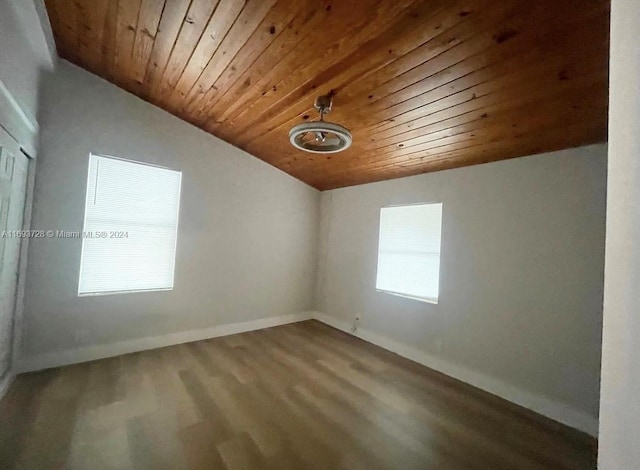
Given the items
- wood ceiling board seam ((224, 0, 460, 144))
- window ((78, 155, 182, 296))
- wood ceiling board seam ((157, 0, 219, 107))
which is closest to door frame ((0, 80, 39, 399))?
window ((78, 155, 182, 296))

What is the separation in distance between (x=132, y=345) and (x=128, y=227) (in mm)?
1351

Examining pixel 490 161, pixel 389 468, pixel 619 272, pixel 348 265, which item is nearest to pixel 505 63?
pixel 490 161

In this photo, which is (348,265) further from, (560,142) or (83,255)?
(83,255)

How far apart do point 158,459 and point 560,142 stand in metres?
3.70

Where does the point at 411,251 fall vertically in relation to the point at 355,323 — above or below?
above

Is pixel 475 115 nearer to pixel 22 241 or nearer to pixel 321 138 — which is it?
pixel 321 138

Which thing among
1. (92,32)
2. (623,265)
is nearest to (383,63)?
(623,265)

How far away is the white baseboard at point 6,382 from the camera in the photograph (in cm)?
223

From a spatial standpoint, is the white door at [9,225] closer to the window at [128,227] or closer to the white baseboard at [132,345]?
the white baseboard at [132,345]

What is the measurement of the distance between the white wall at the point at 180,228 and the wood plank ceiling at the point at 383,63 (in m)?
0.42

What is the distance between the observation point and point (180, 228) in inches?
139

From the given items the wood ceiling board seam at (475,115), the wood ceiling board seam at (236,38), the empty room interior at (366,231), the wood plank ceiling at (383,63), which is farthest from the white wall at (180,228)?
the wood ceiling board seam at (475,115)

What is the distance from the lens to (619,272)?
58 centimetres

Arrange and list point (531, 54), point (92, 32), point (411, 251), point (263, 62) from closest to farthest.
Result: point (531, 54) → point (263, 62) → point (92, 32) → point (411, 251)
